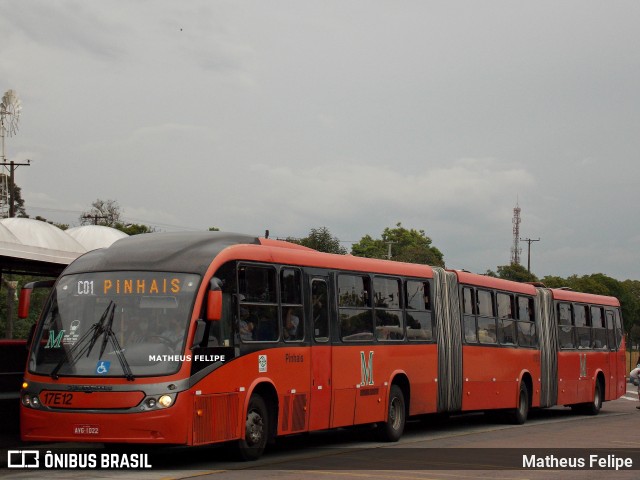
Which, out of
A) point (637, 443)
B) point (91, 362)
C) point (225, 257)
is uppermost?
point (225, 257)

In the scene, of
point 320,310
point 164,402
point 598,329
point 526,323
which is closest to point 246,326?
point 164,402

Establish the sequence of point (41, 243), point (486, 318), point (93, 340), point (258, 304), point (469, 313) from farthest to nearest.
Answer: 1. point (41, 243)
2. point (486, 318)
3. point (469, 313)
4. point (258, 304)
5. point (93, 340)

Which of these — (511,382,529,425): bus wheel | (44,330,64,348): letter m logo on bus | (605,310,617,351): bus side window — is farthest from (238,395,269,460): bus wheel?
(605,310,617,351): bus side window

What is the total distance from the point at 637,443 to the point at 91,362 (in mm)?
10439

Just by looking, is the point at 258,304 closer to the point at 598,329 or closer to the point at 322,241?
the point at 598,329

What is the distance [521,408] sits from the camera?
87.8 feet

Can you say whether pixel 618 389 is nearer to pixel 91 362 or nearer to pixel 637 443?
pixel 637 443

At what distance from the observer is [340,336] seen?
18.6 m

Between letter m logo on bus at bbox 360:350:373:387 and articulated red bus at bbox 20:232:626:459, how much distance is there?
33 mm

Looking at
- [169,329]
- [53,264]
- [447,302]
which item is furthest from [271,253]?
[447,302]

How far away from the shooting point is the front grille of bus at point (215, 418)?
47.3 ft

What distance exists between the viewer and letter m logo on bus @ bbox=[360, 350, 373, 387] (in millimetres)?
19203

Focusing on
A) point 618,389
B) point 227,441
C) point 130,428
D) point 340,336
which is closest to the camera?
point 130,428

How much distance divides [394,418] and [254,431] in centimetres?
519
